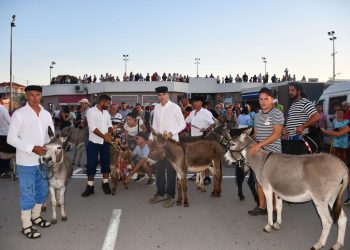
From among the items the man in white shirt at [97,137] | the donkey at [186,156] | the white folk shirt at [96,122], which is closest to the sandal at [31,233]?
the man in white shirt at [97,137]

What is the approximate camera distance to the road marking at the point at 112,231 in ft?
13.9

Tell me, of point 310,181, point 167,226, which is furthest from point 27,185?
point 310,181

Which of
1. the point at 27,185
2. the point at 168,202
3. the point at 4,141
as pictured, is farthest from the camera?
the point at 4,141

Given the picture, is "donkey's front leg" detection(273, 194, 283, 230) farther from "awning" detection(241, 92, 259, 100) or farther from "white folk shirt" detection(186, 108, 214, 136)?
"awning" detection(241, 92, 259, 100)

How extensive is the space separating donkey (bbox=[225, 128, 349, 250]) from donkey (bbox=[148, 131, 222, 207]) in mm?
1742

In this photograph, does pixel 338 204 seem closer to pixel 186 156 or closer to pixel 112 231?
pixel 186 156

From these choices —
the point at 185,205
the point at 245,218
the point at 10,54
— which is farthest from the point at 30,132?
the point at 10,54

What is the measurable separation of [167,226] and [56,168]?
203cm

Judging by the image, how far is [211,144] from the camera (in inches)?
273

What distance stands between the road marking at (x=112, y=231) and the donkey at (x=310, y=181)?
2.25 metres

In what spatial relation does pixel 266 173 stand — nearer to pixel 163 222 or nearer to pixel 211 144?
pixel 163 222

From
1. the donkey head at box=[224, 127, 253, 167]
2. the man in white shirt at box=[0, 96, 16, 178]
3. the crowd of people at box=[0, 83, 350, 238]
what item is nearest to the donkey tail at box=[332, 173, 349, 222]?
the crowd of people at box=[0, 83, 350, 238]

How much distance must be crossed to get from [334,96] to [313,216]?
7.60 metres

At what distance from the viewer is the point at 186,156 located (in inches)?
249
